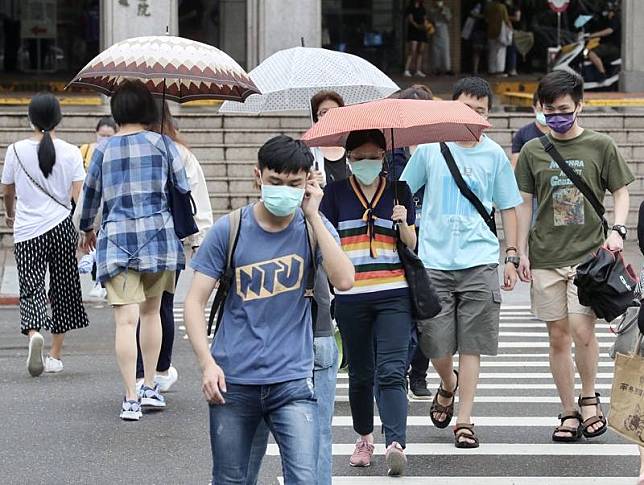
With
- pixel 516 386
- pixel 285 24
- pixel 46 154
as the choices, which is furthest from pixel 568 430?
pixel 285 24

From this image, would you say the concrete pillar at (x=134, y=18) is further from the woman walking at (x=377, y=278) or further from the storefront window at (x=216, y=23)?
the woman walking at (x=377, y=278)

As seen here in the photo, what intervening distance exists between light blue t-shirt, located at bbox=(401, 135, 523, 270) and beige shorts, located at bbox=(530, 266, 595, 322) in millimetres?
317

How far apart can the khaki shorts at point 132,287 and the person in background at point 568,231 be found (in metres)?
2.16

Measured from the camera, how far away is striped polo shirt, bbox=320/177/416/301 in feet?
A: 23.7

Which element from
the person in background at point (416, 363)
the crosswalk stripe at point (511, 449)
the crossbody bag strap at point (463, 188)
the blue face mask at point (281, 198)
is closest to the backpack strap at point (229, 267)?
the blue face mask at point (281, 198)

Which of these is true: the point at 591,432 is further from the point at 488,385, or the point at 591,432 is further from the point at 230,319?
the point at 230,319

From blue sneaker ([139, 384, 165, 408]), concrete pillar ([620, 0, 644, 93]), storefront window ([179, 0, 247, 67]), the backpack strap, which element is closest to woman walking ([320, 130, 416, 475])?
the backpack strap

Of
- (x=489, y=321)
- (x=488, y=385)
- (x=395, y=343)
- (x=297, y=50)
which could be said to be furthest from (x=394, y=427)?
(x=297, y=50)

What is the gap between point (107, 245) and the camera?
852 centimetres

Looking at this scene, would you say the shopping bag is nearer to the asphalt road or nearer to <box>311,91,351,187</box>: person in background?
the asphalt road

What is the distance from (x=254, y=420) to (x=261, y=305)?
1.38ft

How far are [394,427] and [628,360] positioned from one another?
52.1 inches

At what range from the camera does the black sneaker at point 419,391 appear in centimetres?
946

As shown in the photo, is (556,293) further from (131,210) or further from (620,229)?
(131,210)
